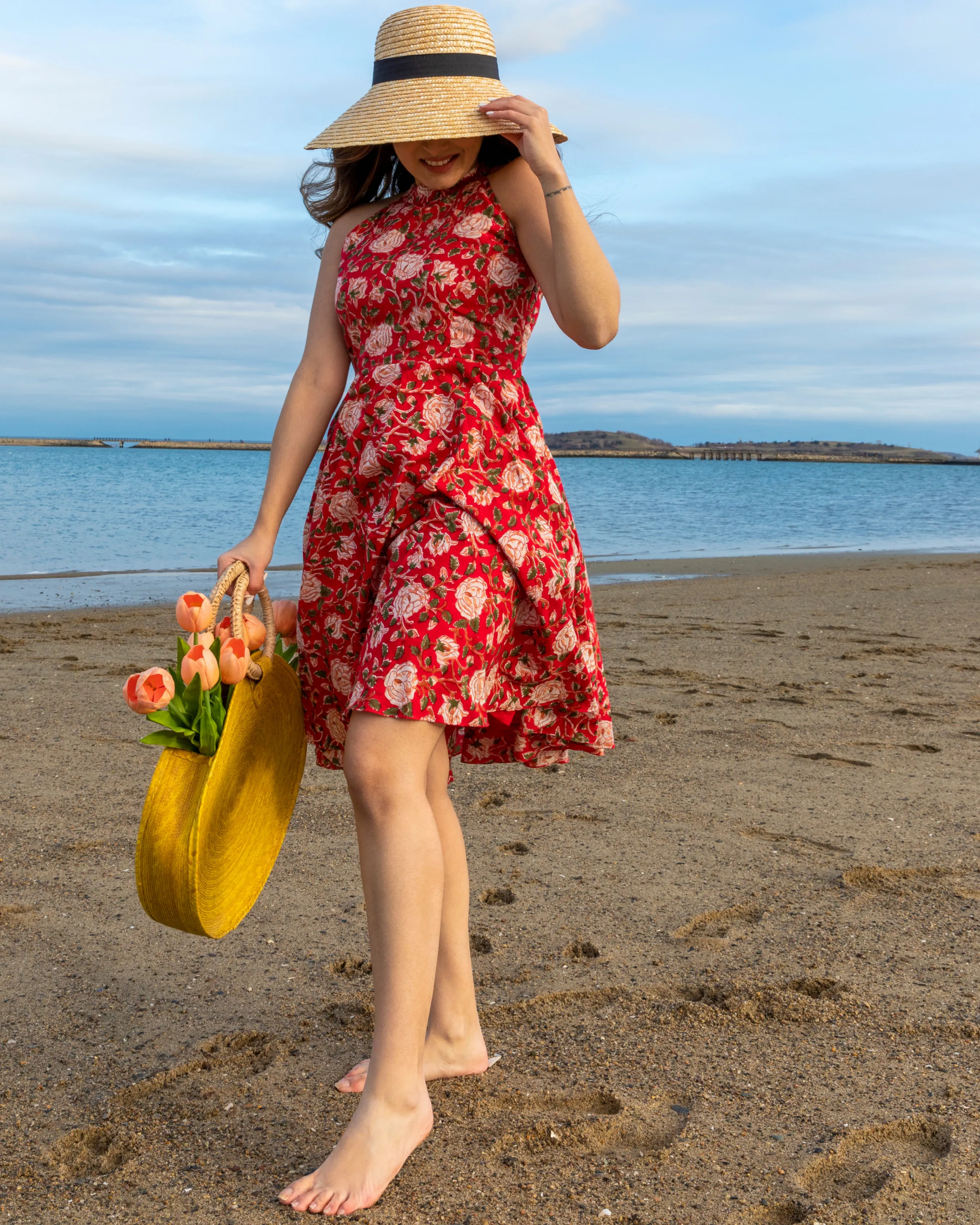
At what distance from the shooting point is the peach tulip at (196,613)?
1.95 m

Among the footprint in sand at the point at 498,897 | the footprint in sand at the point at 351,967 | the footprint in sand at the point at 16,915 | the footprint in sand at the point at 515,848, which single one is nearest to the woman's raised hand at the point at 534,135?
the footprint in sand at the point at 351,967

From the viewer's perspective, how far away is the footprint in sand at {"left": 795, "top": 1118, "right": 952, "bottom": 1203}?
5.82 ft

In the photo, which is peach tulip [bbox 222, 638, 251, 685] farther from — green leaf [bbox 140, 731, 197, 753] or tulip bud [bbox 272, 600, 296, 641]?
tulip bud [bbox 272, 600, 296, 641]

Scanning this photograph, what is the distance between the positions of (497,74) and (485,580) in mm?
991

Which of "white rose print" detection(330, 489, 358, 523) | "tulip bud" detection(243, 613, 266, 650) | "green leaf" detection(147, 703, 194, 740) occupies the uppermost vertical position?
"white rose print" detection(330, 489, 358, 523)

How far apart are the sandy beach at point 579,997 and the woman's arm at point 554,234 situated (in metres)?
1.44

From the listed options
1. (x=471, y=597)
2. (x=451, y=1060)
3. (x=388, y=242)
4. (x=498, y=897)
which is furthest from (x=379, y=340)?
(x=498, y=897)

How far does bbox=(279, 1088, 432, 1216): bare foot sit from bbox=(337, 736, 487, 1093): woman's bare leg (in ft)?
0.93

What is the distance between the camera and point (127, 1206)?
1728mm

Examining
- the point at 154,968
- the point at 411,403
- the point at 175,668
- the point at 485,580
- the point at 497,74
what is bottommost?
the point at 154,968

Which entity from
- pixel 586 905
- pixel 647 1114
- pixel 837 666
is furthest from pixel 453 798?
pixel 837 666

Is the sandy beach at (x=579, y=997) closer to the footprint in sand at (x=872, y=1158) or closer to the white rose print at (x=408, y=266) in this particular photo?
the footprint in sand at (x=872, y=1158)

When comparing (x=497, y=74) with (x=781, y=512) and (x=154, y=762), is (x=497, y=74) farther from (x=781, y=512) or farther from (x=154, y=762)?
(x=781, y=512)

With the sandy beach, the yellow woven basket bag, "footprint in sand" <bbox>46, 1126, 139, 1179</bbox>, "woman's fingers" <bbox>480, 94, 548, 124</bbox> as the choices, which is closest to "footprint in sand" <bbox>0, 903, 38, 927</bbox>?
the sandy beach
